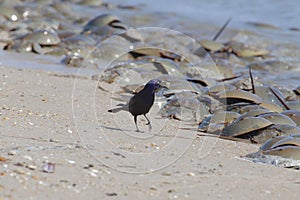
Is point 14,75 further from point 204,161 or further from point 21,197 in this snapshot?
point 21,197

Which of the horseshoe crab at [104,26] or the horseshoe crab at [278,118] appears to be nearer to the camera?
the horseshoe crab at [278,118]

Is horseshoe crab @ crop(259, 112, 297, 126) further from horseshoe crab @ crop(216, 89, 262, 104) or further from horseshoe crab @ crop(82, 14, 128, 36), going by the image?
horseshoe crab @ crop(82, 14, 128, 36)

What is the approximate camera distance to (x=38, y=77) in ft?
19.1

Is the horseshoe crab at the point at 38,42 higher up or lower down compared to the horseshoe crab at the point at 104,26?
higher up

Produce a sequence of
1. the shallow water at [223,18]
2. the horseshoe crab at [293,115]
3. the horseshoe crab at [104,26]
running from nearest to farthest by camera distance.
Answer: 1. the horseshoe crab at [293,115]
2. the horseshoe crab at [104,26]
3. the shallow water at [223,18]

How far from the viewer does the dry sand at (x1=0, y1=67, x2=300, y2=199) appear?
9.58 feet

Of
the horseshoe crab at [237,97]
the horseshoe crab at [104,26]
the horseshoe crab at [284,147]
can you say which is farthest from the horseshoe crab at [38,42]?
the horseshoe crab at [284,147]

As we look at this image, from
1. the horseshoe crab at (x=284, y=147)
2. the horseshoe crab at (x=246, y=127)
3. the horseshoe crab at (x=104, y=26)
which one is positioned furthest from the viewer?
the horseshoe crab at (x=104, y=26)

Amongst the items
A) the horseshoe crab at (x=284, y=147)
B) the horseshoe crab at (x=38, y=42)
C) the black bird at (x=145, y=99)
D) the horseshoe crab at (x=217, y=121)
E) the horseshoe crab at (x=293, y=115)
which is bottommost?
the horseshoe crab at (x=38, y=42)

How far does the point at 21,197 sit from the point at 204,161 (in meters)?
1.33

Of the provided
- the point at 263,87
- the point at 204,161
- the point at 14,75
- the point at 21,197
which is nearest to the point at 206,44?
the point at 263,87

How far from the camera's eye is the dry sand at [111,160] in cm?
292

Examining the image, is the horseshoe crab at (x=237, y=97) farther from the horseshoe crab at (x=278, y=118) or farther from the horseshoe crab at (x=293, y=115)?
the horseshoe crab at (x=278, y=118)

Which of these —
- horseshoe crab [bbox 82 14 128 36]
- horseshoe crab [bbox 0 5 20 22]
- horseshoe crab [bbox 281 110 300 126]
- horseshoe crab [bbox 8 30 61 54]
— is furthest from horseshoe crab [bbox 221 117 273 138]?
horseshoe crab [bbox 0 5 20 22]
